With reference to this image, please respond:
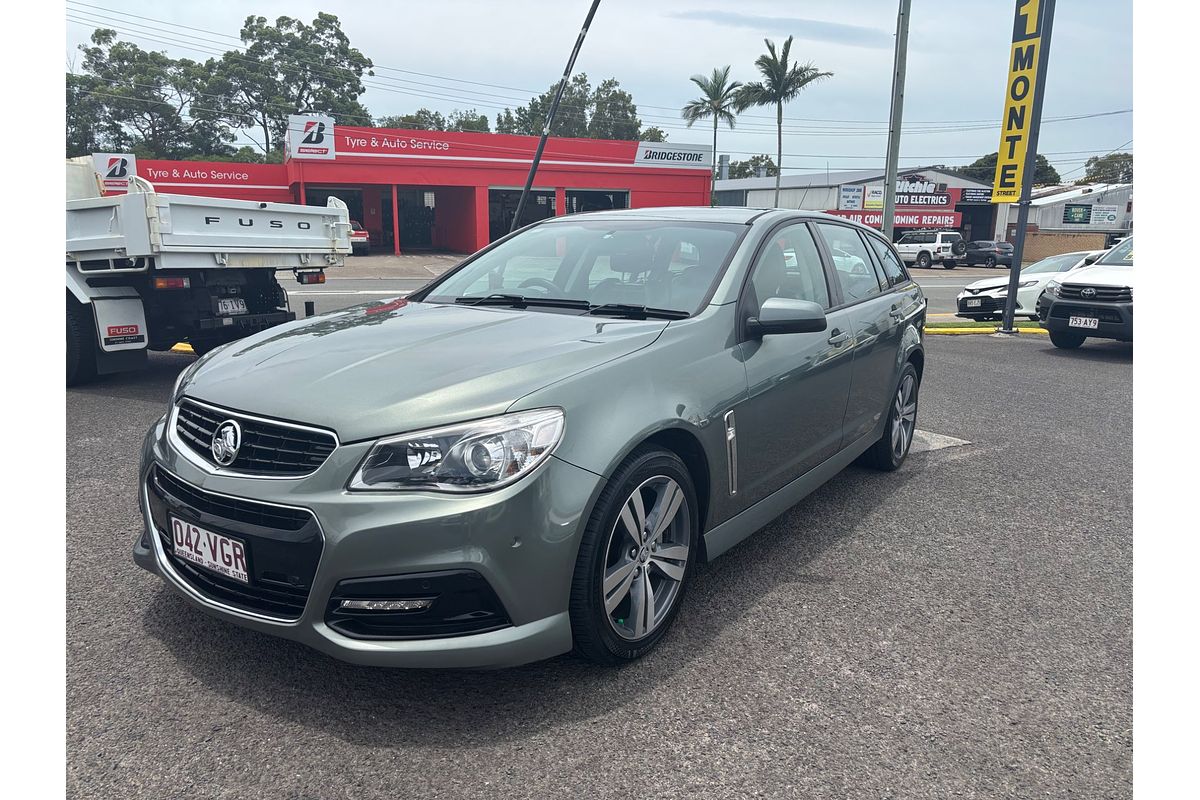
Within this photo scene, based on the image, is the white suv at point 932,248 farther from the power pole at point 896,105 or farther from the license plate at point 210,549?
the license plate at point 210,549

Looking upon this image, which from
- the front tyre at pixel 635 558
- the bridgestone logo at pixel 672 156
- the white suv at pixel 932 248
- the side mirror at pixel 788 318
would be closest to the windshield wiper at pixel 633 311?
the side mirror at pixel 788 318

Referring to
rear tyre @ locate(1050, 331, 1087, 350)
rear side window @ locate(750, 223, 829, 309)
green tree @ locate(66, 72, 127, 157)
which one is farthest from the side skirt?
green tree @ locate(66, 72, 127, 157)

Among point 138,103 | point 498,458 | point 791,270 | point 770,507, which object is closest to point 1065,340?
point 791,270

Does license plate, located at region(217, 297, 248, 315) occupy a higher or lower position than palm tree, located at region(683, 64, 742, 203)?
lower

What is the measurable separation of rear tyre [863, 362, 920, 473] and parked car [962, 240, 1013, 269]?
38.3m

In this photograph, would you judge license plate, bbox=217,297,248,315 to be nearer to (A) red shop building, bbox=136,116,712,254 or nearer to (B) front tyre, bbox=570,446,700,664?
(B) front tyre, bbox=570,446,700,664

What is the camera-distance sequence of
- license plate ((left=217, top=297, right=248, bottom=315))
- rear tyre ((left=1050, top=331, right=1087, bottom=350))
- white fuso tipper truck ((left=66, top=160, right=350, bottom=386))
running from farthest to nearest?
rear tyre ((left=1050, top=331, right=1087, bottom=350)) → license plate ((left=217, top=297, right=248, bottom=315)) → white fuso tipper truck ((left=66, top=160, right=350, bottom=386))

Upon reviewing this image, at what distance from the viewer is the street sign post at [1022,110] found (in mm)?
12227

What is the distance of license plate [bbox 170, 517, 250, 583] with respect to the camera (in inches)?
99.7

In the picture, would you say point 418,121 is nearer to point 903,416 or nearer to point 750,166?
point 750,166

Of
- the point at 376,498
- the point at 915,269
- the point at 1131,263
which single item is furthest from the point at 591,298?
the point at 915,269

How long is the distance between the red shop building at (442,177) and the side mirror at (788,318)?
2812 cm

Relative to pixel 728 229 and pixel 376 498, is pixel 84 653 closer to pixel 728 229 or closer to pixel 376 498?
pixel 376 498

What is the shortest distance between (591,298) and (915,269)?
130 ft
